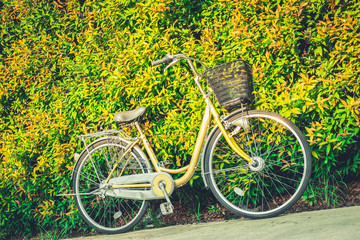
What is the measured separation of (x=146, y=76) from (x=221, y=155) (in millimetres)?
1091

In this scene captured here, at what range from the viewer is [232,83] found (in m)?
2.68

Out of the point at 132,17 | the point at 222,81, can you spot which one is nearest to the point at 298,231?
the point at 222,81

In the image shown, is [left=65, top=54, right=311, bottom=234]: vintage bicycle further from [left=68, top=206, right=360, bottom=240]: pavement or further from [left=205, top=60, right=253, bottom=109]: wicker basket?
[left=68, top=206, right=360, bottom=240]: pavement

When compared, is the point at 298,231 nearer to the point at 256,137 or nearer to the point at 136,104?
the point at 256,137

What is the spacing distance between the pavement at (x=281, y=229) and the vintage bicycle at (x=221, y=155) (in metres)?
0.14

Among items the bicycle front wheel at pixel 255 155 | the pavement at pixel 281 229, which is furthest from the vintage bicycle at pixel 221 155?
the pavement at pixel 281 229

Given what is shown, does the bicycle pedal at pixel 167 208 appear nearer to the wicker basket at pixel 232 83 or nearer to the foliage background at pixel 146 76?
the foliage background at pixel 146 76

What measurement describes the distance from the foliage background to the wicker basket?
0.41 meters

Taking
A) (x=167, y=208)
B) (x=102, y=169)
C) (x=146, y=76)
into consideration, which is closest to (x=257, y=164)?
(x=167, y=208)

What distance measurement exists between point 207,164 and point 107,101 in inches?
53.7

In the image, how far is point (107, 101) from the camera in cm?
350

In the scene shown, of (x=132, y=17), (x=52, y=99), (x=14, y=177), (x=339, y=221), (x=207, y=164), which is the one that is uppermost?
(x=132, y=17)

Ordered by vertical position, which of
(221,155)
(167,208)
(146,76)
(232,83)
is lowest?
(167,208)

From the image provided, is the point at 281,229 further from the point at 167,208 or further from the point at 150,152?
the point at 150,152
